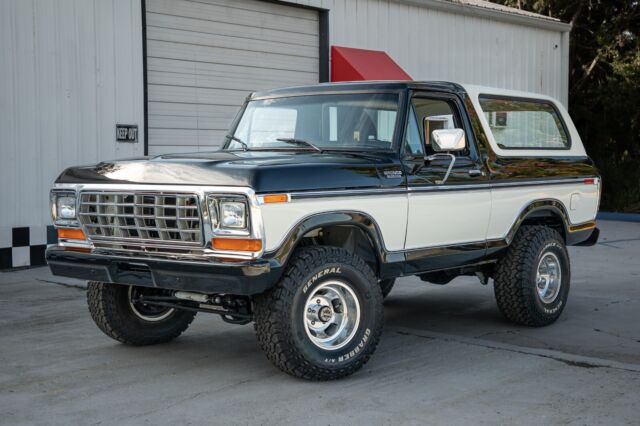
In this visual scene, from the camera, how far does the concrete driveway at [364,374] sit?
4523 millimetres

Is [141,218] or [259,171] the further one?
[141,218]

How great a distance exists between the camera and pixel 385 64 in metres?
14.3

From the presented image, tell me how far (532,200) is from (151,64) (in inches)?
247

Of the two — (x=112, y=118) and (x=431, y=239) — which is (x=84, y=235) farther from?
(x=112, y=118)

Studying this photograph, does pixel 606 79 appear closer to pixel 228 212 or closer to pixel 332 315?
pixel 332 315

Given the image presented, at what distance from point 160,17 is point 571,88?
577 inches

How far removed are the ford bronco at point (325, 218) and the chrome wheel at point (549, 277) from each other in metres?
0.01

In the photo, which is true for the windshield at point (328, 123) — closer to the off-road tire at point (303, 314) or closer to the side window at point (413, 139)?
the side window at point (413, 139)

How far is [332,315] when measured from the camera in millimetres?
5270

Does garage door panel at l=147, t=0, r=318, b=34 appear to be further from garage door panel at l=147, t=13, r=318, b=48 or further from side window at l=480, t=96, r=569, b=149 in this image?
side window at l=480, t=96, r=569, b=149

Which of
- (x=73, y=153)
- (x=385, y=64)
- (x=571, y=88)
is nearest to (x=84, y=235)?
(x=73, y=153)

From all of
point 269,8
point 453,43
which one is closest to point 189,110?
point 269,8

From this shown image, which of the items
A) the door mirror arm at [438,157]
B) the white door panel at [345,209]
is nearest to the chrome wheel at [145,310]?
the white door panel at [345,209]

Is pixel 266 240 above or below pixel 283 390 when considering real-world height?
above
